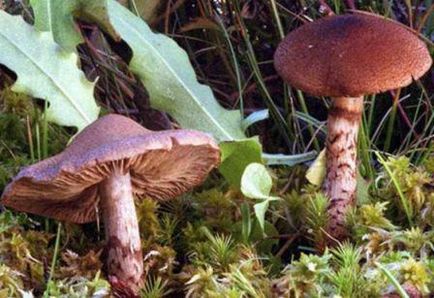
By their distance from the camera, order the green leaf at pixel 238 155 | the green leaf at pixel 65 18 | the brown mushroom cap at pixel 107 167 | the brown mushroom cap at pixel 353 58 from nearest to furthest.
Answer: the brown mushroom cap at pixel 107 167, the brown mushroom cap at pixel 353 58, the green leaf at pixel 238 155, the green leaf at pixel 65 18

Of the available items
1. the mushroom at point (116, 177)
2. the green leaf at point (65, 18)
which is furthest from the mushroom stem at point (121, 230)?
the green leaf at point (65, 18)

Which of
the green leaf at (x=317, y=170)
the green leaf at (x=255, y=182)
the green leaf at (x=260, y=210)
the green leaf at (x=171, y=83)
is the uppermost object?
the green leaf at (x=171, y=83)

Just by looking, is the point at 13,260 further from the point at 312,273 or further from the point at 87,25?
the point at 87,25

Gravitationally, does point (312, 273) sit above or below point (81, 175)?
below

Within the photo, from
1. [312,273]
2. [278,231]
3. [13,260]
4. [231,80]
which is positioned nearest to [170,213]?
[278,231]

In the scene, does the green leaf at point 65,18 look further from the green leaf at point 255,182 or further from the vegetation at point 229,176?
the green leaf at point 255,182

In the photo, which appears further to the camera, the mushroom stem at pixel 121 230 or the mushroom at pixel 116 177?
the mushroom stem at pixel 121 230
